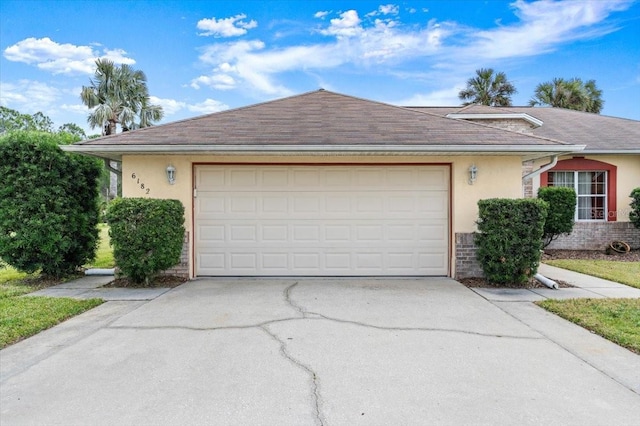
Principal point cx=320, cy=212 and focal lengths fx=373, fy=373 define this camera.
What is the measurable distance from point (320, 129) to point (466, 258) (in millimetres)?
3944

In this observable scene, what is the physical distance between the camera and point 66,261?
24.8ft

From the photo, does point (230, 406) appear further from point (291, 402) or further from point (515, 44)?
point (515, 44)

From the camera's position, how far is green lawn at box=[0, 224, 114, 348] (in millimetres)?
4434

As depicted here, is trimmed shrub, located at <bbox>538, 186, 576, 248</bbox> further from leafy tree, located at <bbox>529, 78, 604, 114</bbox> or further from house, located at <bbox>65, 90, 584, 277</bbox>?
leafy tree, located at <bbox>529, 78, 604, 114</bbox>

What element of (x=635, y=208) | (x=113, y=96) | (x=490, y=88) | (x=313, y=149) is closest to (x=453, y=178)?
(x=313, y=149)

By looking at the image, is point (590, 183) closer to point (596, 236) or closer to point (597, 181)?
point (597, 181)

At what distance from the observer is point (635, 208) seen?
1088cm

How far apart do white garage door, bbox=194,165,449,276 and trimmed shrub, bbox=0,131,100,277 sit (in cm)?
246

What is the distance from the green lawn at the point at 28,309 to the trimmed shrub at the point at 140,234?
2.92 ft

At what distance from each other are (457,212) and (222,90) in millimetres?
19962

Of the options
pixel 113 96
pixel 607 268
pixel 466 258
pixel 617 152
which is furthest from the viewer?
pixel 113 96

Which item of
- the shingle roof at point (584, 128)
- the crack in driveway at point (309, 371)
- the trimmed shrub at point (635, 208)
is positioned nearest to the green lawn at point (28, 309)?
the crack in driveway at point (309, 371)

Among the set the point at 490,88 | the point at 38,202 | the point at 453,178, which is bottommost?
the point at 38,202

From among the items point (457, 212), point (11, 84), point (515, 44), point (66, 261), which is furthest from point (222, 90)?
point (11, 84)
